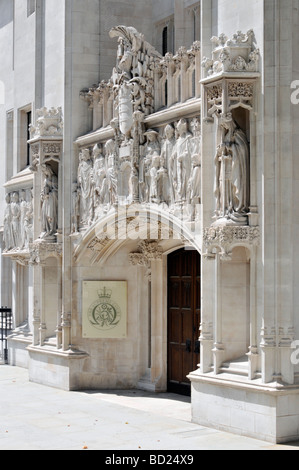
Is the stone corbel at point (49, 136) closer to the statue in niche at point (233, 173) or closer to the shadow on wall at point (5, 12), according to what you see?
the statue in niche at point (233, 173)

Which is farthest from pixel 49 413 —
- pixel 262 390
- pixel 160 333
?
pixel 262 390

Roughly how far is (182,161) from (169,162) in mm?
547

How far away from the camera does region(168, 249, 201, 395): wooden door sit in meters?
18.1

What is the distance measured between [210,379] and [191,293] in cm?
377

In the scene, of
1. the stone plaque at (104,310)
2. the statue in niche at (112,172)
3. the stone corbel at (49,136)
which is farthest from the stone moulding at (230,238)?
the stone corbel at (49,136)

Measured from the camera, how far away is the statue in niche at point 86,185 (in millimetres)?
19391

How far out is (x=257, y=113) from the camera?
1408cm

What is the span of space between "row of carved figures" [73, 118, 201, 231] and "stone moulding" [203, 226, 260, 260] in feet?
4.94

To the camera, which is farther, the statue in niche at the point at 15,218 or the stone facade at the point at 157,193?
the statue in niche at the point at 15,218

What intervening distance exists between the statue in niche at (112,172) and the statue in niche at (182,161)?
2333 mm

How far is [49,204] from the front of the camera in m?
20.7

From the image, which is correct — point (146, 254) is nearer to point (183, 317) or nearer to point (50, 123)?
point (183, 317)

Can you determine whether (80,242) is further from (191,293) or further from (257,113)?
(257,113)

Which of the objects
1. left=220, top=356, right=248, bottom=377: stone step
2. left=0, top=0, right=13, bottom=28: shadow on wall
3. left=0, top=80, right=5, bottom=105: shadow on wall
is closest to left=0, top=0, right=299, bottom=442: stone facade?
left=220, top=356, right=248, bottom=377: stone step
